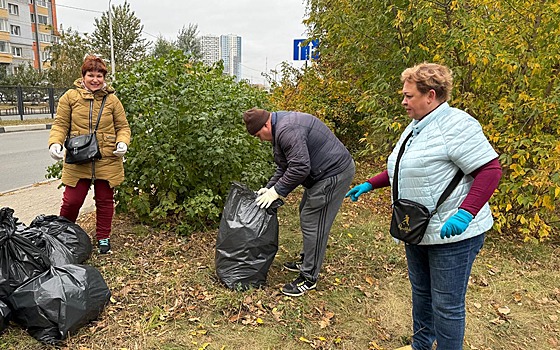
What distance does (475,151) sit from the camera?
1810mm

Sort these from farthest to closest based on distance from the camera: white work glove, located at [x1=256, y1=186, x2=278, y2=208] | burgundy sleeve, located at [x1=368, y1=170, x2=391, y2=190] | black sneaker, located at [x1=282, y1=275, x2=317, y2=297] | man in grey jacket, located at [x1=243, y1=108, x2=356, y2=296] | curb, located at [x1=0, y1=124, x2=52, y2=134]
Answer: curb, located at [x1=0, y1=124, x2=52, y2=134] → black sneaker, located at [x1=282, y1=275, x2=317, y2=297] → white work glove, located at [x1=256, y1=186, x2=278, y2=208] → man in grey jacket, located at [x1=243, y1=108, x2=356, y2=296] → burgundy sleeve, located at [x1=368, y1=170, x2=391, y2=190]

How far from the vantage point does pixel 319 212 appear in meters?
3.04

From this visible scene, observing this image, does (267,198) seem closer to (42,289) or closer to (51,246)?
(42,289)

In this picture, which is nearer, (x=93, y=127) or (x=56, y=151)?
(x=56, y=151)

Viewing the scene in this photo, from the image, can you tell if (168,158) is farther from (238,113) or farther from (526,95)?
(526,95)

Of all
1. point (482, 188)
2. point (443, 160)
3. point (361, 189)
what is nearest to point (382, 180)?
point (361, 189)

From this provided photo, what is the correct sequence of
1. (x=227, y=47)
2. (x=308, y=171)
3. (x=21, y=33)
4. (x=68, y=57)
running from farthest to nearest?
(x=21, y=33), (x=227, y=47), (x=68, y=57), (x=308, y=171)

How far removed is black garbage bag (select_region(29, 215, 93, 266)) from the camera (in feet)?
10.4

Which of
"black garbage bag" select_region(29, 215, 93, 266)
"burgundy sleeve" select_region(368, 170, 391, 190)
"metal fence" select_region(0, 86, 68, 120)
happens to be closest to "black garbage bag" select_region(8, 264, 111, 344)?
"black garbage bag" select_region(29, 215, 93, 266)

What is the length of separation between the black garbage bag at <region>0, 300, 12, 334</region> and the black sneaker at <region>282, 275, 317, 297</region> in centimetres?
173

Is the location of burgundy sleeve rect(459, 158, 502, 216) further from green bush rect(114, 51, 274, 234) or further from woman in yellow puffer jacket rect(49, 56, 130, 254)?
woman in yellow puffer jacket rect(49, 56, 130, 254)

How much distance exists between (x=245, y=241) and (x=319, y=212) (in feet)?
1.85

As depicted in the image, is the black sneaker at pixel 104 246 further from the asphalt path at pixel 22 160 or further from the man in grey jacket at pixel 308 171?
the asphalt path at pixel 22 160

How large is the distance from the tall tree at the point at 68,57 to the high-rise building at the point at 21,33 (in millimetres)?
21834
